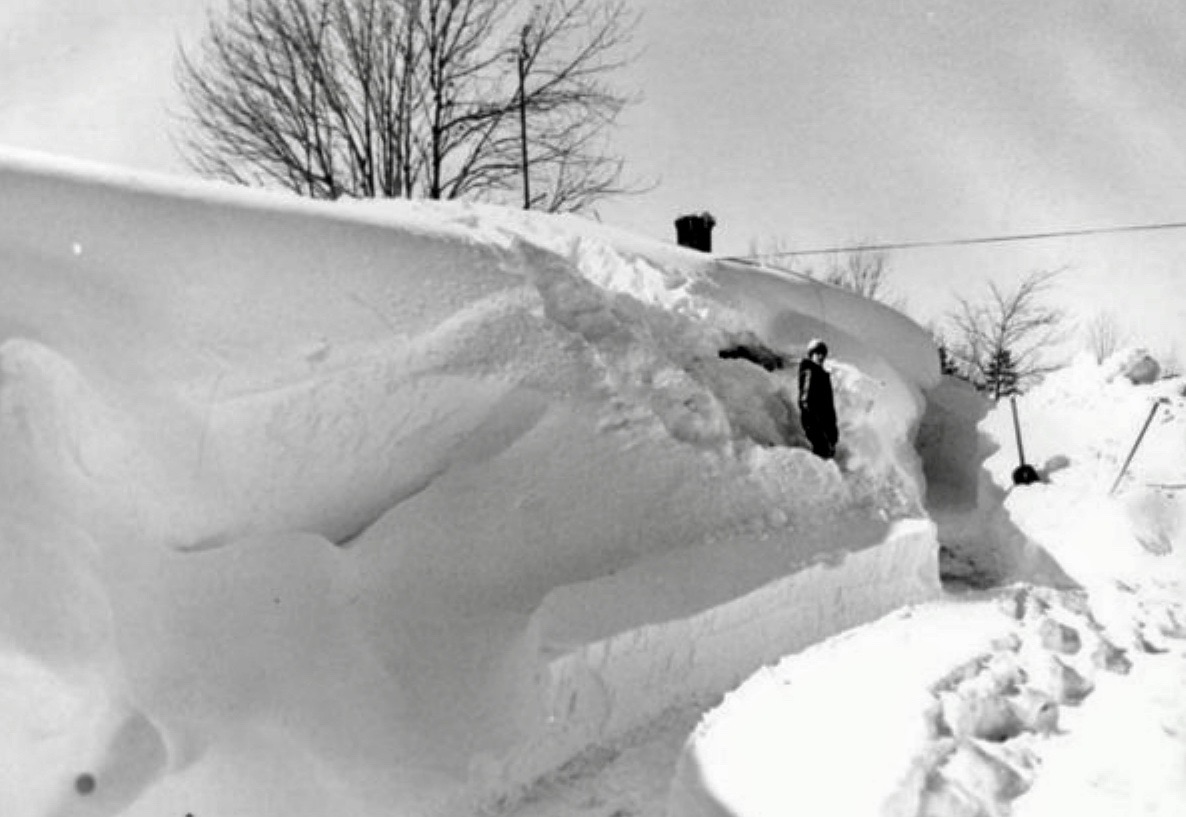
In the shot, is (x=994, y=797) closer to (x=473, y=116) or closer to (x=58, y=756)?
(x=58, y=756)

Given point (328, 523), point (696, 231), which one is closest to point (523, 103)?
point (696, 231)

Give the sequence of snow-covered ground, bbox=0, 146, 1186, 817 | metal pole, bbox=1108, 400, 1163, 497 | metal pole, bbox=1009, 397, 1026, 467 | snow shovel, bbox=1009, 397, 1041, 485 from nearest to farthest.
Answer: snow-covered ground, bbox=0, 146, 1186, 817
metal pole, bbox=1108, 400, 1163, 497
snow shovel, bbox=1009, 397, 1041, 485
metal pole, bbox=1009, 397, 1026, 467

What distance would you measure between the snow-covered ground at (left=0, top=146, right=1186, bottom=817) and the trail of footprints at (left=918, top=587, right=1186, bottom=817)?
0.02m

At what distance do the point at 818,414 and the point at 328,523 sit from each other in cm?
372

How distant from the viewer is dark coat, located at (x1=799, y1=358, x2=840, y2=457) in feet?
21.9

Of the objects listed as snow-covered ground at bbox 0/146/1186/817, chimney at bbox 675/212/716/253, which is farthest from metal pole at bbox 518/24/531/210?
snow-covered ground at bbox 0/146/1186/817

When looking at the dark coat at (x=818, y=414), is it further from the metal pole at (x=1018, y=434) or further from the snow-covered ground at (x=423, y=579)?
the metal pole at (x=1018, y=434)

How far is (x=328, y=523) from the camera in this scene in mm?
4035

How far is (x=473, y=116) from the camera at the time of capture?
1617 cm

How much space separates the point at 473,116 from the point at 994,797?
14.8m

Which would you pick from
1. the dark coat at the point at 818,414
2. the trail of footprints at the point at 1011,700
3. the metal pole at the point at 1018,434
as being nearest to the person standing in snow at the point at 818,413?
the dark coat at the point at 818,414

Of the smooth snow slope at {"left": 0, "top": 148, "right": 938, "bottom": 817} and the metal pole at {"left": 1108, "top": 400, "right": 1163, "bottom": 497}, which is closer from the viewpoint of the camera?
the smooth snow slope at {"left": 0, "top": 148, "right": 938, "bottom": 817}

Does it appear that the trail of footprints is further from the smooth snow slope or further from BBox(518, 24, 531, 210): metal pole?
BBox(518, 24, 531, 210): metal pole

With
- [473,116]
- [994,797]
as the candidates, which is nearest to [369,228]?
[994,797]
